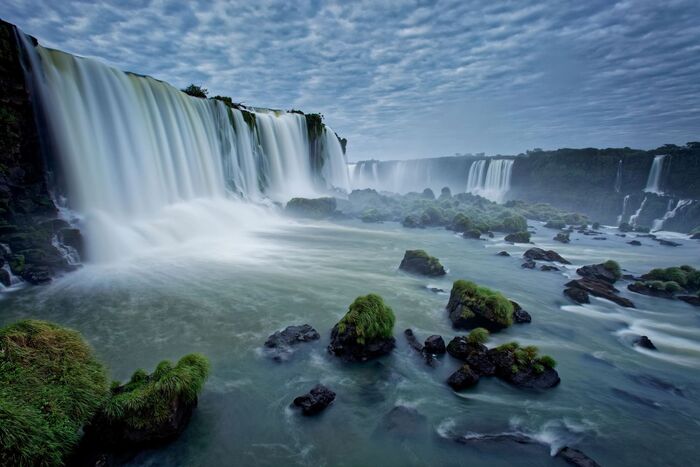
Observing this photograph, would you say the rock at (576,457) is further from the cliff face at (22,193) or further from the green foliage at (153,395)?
the cliff face at (22,193)

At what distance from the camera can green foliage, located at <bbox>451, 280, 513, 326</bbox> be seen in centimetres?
1068

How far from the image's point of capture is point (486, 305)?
425 inches

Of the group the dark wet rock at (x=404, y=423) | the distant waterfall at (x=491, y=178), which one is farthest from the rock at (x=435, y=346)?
the distant waterfall at (x=491, y=178)

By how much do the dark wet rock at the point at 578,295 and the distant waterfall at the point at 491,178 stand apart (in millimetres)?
58328

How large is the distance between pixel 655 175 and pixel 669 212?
26.9ft

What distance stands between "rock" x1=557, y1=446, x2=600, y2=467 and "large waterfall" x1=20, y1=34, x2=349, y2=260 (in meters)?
18.8

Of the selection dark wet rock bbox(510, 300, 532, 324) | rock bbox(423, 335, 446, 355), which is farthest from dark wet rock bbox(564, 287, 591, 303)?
rock bbox(423, 335, 446, 355)

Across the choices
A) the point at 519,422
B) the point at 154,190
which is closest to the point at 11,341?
the point at 519,422

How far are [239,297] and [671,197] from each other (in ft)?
194

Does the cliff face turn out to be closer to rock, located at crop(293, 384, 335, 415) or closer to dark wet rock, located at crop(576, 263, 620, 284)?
rock, located at crop(293, 384, 335, 415)

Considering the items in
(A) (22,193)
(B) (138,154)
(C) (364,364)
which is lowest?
(C) (364,364)

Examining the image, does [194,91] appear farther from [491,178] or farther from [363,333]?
[491,178]

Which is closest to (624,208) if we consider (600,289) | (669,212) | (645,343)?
(669,212)

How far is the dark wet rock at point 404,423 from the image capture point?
21.4 feet
